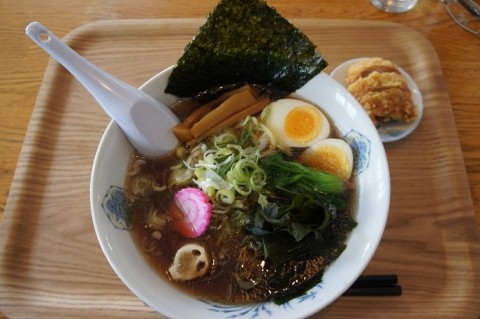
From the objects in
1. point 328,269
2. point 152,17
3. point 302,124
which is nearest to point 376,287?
point 328,269

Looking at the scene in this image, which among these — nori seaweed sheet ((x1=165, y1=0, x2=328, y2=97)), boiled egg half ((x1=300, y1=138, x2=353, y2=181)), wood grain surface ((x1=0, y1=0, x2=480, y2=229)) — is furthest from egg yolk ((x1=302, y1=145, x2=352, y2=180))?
wood grain surface ((x1=0, y1=0, x2=480, y2=229))

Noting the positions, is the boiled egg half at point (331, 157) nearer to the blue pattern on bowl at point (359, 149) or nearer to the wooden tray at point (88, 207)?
the blue pattern on bowl at point (359, 149)

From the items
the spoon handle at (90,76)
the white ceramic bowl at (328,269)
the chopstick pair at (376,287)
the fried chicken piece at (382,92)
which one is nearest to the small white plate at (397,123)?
the fried chicken piece at (382,92)

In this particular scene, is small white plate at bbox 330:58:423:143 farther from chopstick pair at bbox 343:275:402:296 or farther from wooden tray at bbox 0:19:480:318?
chopstick pair at bbox 343:275:402:296

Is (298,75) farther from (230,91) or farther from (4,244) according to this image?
(4,244)

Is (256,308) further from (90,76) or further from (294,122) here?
(90,76)

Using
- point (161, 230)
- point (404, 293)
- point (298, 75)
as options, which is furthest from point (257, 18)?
point (404, 293)
